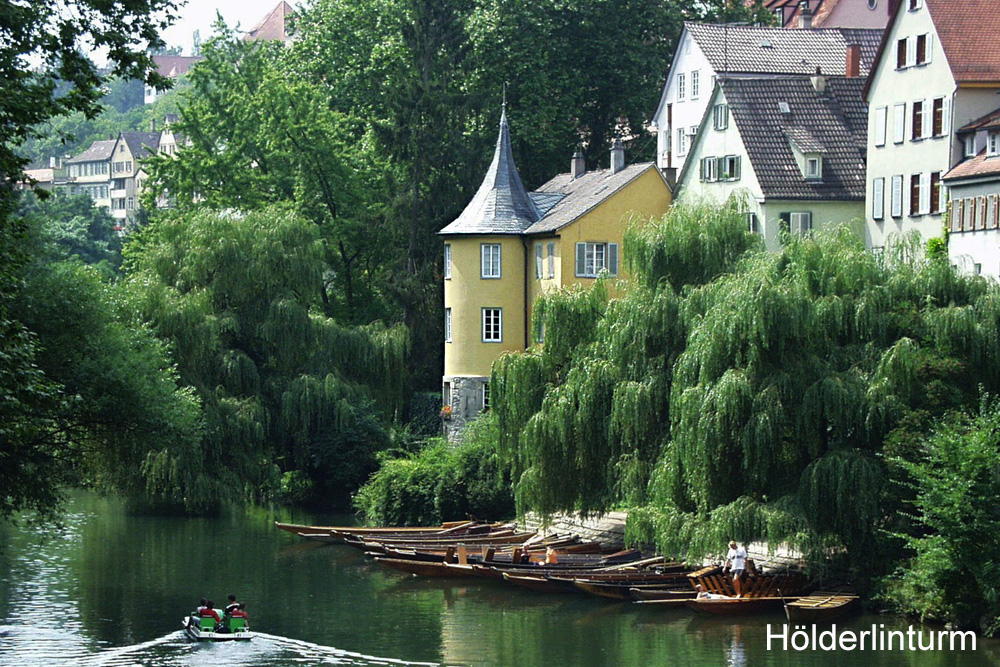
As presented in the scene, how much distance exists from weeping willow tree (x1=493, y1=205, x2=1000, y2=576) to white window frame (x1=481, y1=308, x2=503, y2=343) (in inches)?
704

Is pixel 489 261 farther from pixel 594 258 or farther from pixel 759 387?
pixel 759 387

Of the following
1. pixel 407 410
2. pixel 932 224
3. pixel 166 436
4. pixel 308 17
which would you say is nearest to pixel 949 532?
pixel 166 436

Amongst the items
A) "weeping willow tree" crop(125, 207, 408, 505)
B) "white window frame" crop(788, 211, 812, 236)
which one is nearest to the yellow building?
"weeping willow tree" crop(125, 207, 408, 505)

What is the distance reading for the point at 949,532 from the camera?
32844 mm

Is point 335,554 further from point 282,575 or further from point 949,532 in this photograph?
point 949,532

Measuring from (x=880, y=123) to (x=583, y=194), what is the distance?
11.4 m

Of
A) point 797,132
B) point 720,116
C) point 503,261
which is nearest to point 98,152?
point 503,261

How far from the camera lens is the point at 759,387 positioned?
121 feet

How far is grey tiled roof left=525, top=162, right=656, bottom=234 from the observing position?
58.4 meters

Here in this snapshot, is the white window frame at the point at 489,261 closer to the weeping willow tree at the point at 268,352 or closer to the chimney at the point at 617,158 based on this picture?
the weeping willow tree at the point at 268,352

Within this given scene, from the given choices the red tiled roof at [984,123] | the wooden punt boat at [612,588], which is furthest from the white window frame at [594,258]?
the wooden punt boat at [612,588]

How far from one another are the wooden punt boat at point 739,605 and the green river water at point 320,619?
24 centimetres

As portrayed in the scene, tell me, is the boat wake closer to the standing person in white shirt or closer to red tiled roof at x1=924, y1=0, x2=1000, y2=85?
the standing person in white shirt

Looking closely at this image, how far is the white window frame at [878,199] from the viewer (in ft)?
184
